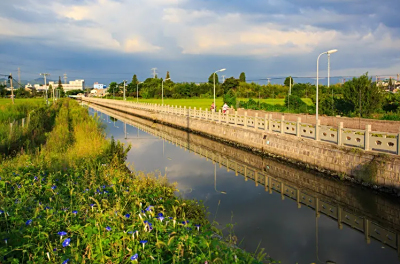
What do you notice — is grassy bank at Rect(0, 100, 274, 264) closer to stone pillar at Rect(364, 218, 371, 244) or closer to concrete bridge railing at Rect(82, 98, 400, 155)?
stone pillar at Rect(364, 218, 371, 244)

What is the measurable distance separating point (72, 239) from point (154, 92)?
92197mm

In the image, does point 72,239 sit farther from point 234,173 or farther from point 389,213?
point 234,173

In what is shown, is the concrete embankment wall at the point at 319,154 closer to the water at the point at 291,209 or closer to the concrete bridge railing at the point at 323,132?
the concrete bridge railing at the point at 323,132

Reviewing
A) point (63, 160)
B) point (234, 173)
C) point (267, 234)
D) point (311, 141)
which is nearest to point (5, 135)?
point (63, 160)

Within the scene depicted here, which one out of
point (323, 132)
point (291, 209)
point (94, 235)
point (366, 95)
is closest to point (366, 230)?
point (291, 209)

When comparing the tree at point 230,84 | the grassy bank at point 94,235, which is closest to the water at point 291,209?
the grassy bank at point 94,235

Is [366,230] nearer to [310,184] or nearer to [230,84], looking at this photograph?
[310,184]

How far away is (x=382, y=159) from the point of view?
11.8 metres

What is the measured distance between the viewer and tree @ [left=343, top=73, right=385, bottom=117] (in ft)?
86.8

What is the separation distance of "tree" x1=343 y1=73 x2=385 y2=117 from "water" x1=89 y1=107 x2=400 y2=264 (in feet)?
39.8

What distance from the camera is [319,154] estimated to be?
597 inches

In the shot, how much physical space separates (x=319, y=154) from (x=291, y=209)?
15.2ft

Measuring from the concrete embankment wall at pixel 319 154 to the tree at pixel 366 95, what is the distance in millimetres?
9828

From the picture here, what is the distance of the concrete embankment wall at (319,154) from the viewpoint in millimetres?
11703
